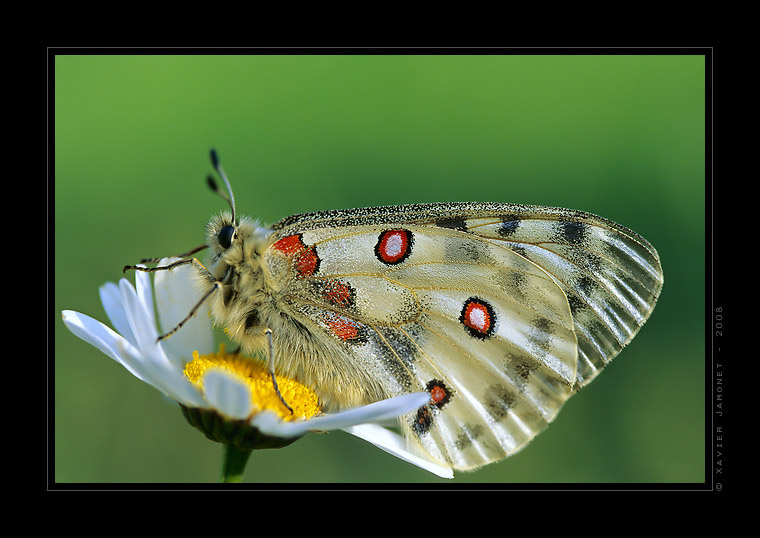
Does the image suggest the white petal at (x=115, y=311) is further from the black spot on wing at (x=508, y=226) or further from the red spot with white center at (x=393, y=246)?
the black spot on wing at (x=508, y=226)

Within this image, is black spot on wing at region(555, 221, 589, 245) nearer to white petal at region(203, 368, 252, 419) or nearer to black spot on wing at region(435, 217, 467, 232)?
black spot on wing at region(435, 217, 467, 232)

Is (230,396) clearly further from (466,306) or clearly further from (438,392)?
(466,306)

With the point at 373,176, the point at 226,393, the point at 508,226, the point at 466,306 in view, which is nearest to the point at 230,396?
the point at 226,393

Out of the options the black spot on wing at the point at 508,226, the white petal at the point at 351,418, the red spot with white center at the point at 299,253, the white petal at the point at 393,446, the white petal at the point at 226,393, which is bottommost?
the white petal at the point at 393,446

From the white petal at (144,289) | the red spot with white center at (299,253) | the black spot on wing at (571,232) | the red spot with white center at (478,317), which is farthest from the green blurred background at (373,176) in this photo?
the black spot on wing at (571,232)

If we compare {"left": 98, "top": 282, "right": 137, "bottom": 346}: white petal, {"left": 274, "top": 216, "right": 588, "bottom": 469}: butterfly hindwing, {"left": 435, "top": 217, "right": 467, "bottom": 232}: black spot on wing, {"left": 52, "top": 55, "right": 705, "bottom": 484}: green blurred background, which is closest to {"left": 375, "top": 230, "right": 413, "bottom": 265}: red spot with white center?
{"left": 274, "top": 216, "right": 588, "bottom": 469}: butterfly hindwing

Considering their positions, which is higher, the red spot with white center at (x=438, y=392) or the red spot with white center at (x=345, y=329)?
the red spot with white center at (x=345, y=329)

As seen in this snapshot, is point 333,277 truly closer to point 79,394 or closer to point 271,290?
point 271,290

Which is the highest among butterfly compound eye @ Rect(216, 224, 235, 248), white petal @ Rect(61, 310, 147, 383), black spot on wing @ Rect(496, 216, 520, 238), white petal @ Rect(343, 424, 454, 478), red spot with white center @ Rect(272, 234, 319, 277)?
black spot on wing @ Rect(496, 216, 520, 238)
